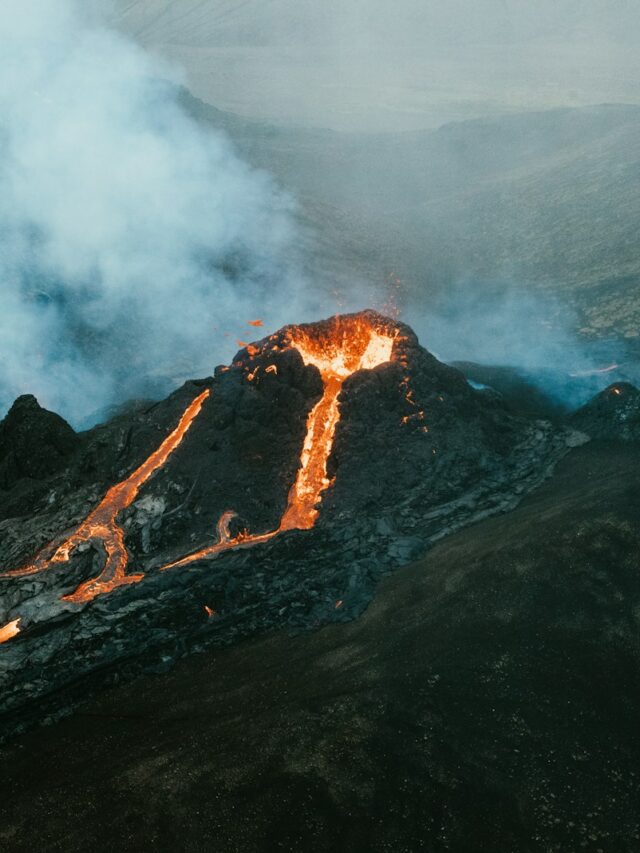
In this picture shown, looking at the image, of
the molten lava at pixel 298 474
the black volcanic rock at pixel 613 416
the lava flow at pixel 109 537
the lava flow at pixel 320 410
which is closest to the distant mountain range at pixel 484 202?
the black volcanic rock at pixel 613 416

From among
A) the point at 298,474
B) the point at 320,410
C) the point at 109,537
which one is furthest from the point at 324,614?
the point at 320,410

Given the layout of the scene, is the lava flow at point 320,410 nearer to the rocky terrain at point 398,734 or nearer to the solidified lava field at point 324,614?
the solidified lava field at point 324,614

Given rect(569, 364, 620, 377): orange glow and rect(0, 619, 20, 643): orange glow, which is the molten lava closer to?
rect(0, 619, 20, 643): orange glow

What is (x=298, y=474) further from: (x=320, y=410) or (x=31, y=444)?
(x=31, y=444)

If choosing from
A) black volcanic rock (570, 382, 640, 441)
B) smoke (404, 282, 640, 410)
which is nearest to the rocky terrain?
black volcanic rock (570, 382, 640, 441)

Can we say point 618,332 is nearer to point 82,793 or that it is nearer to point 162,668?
point 162,668
